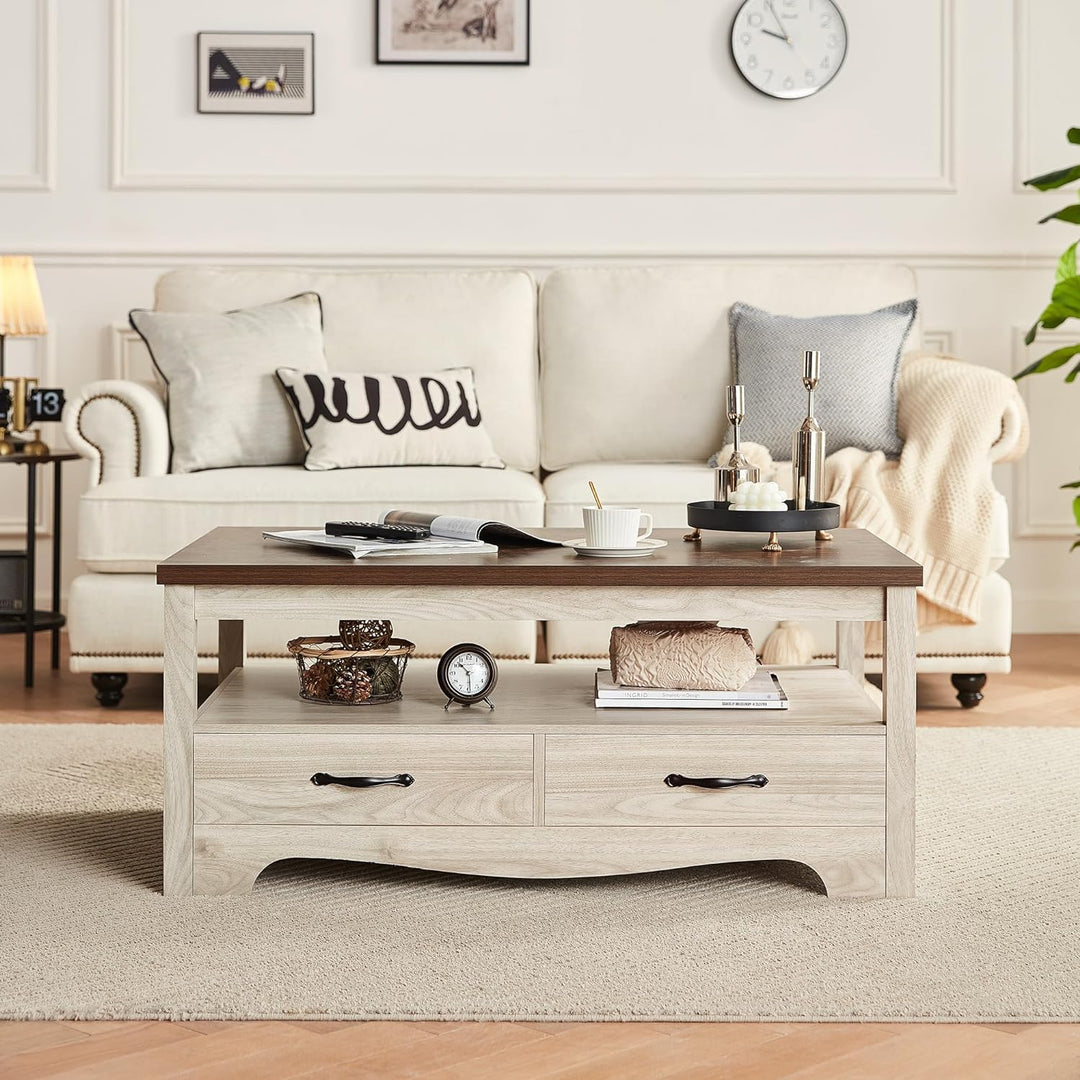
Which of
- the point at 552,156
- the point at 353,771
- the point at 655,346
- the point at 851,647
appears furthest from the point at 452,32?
the point at 353,771

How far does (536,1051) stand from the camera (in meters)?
1.37

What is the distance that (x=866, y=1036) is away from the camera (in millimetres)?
1413

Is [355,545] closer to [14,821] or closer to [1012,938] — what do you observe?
[14,821]

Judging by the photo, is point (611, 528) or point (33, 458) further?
point (33, 458)

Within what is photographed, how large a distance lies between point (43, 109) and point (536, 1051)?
11.4 ft

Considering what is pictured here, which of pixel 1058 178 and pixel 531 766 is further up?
pixel 1058 178

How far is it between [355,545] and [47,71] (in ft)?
9.01

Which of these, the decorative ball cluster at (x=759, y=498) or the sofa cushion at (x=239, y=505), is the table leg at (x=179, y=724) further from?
the sofa cushion at (x=239, y=505)

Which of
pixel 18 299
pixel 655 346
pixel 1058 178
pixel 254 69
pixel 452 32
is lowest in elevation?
pixel 655 346

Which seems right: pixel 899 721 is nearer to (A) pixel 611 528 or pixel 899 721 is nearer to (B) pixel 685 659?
(B) pixel 685 659

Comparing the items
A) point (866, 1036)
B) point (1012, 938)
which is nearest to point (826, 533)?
point (1012, 938)

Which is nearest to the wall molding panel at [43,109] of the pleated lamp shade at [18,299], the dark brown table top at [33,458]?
the pleated lamp shade at [18,299]

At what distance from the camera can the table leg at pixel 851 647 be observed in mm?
2291

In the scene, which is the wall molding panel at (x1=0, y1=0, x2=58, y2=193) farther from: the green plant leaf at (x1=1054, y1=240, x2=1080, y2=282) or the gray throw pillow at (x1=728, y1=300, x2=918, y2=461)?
the green plant leaf at (x1=1054, y1=240, x2=1080, y2=282)
